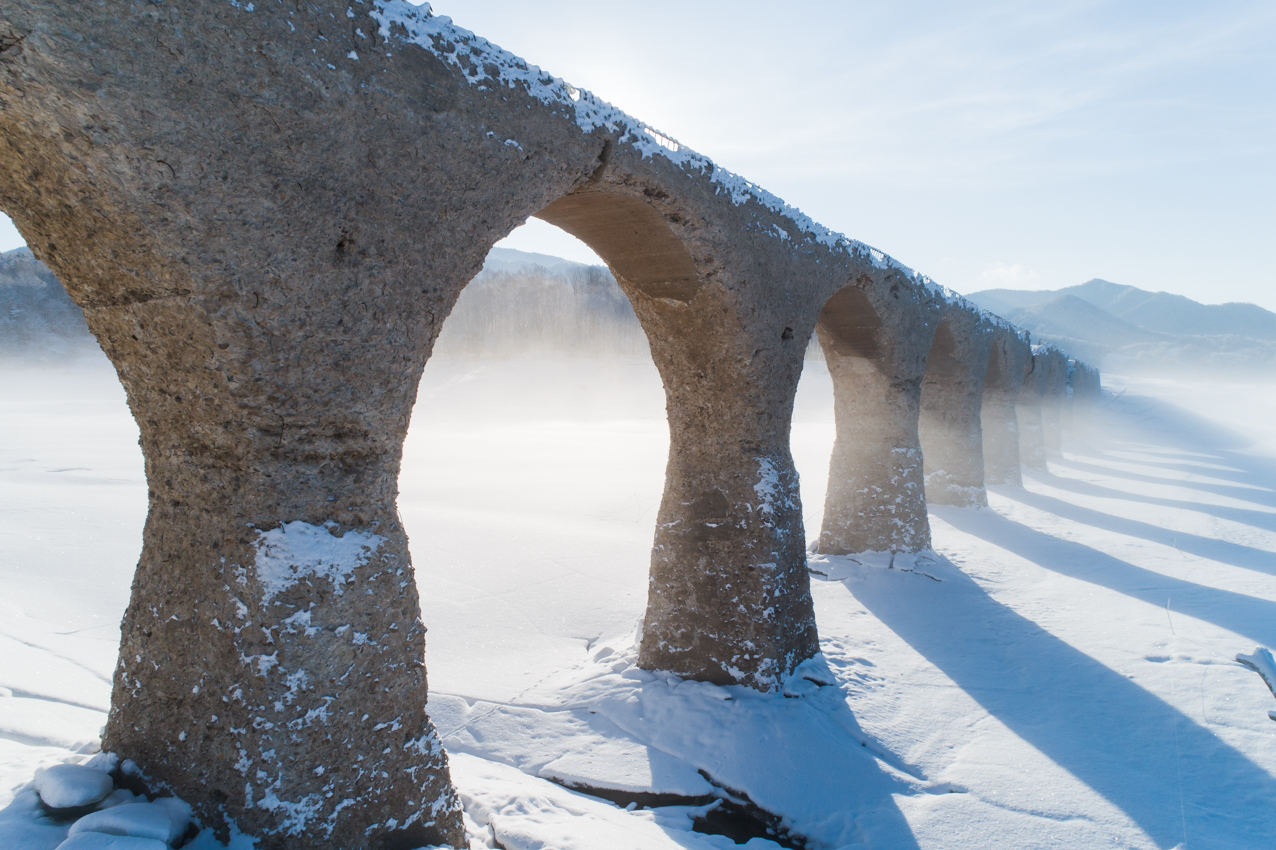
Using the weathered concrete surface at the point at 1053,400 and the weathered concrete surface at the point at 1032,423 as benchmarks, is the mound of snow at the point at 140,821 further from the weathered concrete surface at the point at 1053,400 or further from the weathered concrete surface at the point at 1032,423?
the weathered concrete surface at the point at 1053,400

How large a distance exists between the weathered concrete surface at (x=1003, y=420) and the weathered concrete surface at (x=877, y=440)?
5147 mm

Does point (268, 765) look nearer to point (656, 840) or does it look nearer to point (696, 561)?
point (656, 840)

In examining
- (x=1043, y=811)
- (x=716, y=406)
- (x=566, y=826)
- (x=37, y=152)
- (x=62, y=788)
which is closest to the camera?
(x=37, y=152)

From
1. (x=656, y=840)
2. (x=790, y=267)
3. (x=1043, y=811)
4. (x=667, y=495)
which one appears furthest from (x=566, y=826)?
(x=790, y=267)

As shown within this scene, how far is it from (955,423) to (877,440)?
314 cm

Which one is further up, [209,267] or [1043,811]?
[209,267]

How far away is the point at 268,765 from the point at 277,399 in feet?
3.86

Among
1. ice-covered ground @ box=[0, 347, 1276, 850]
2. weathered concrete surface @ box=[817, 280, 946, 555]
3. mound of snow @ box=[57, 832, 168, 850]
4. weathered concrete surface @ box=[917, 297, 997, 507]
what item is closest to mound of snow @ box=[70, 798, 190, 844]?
mound of snow @ box=[57, 832, 168, 850]

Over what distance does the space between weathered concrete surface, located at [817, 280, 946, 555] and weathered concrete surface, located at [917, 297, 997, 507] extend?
2.41 metres

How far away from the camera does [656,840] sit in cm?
294

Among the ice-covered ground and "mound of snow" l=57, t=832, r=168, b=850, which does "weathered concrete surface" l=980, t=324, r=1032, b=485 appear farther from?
"mound of snow" l=57, t=832, r=168, b=850

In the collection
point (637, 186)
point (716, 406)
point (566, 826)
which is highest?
point (637, 186)

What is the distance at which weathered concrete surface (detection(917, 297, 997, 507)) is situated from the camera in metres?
9.06

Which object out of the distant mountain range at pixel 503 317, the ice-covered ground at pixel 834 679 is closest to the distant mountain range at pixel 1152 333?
the distant mountain range at pixel 503 317
